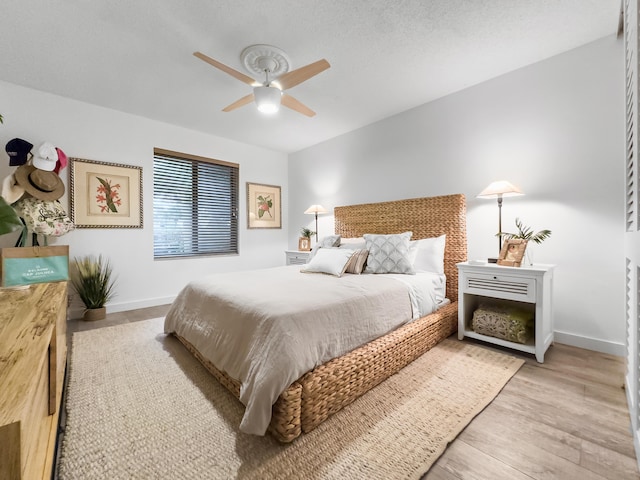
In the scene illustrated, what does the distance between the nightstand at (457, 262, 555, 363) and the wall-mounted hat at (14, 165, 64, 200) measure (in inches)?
160

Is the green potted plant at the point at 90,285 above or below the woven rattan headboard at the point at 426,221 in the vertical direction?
below

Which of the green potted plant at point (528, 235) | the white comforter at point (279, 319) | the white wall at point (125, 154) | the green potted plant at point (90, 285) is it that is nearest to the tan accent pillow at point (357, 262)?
the white comforter at point (279, 319)

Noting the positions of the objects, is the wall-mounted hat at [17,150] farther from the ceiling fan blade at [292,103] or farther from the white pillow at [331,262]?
the white pillow at [331,262]

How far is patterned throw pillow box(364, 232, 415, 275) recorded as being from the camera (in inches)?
106

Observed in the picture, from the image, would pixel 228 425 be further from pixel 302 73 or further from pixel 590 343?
pixel 590 343

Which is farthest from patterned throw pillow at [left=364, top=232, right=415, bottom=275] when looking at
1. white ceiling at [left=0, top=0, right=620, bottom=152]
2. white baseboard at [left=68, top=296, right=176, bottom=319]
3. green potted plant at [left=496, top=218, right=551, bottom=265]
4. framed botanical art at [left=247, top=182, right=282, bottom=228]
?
white baseboard at [left=68, top=296, right=176, bottom=319]

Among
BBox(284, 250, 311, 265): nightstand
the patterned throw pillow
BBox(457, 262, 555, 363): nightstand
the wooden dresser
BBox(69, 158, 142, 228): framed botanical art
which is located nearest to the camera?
the wooden dresser

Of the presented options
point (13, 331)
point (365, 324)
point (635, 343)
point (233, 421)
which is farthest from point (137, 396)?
point (635, 343)

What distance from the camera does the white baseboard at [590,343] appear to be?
2.16m

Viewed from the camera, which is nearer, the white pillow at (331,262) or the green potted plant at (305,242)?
the white pillow at (331,262)

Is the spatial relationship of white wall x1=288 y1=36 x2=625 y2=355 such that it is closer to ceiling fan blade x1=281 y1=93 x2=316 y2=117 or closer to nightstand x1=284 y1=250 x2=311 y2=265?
ceiling fan blade x1=281 y1=93 x2=316 y2=117

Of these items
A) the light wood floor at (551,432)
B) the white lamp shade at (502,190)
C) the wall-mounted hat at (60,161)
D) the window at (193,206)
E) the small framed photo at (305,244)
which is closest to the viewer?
the light wood floor at (551,432)

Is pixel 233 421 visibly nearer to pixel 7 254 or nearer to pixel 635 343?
pixel 635 343

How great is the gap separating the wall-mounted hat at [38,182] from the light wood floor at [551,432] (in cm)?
381
